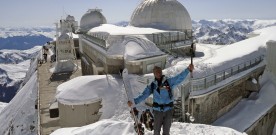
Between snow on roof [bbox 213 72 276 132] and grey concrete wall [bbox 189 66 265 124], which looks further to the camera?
snow on roof [bbox 213 72 276 132]

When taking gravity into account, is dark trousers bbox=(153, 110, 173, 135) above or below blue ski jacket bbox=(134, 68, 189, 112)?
below

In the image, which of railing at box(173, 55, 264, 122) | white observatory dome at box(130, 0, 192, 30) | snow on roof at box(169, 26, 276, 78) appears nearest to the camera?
railing at box(173, 55, 264, 122)

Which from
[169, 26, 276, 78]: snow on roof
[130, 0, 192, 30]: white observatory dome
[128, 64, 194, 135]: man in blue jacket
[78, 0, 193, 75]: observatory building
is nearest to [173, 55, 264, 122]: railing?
[169, 26, 276, 78]: snow on roof

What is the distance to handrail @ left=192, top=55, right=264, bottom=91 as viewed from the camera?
15930 millimetres

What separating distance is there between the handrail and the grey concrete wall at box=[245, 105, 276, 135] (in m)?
3.18

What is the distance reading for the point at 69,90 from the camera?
15.8m

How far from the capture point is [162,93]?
7.16 meters

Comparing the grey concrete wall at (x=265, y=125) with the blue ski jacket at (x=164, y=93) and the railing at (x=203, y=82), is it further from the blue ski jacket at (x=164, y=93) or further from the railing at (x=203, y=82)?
the blue ski jacket at (x=164, y=93)

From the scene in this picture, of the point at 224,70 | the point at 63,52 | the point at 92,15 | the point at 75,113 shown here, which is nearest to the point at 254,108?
the point at 224,70

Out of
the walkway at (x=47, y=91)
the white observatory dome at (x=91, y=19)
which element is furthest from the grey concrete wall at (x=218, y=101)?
the white observatory dome at (x=91, y=19)

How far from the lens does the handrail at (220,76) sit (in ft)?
52.3

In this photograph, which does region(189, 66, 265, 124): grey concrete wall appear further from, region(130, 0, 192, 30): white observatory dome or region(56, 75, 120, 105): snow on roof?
region(130, 0, 192, 30): white observatory dome

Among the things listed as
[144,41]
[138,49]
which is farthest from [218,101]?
[144,41]

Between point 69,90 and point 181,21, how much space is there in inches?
705
